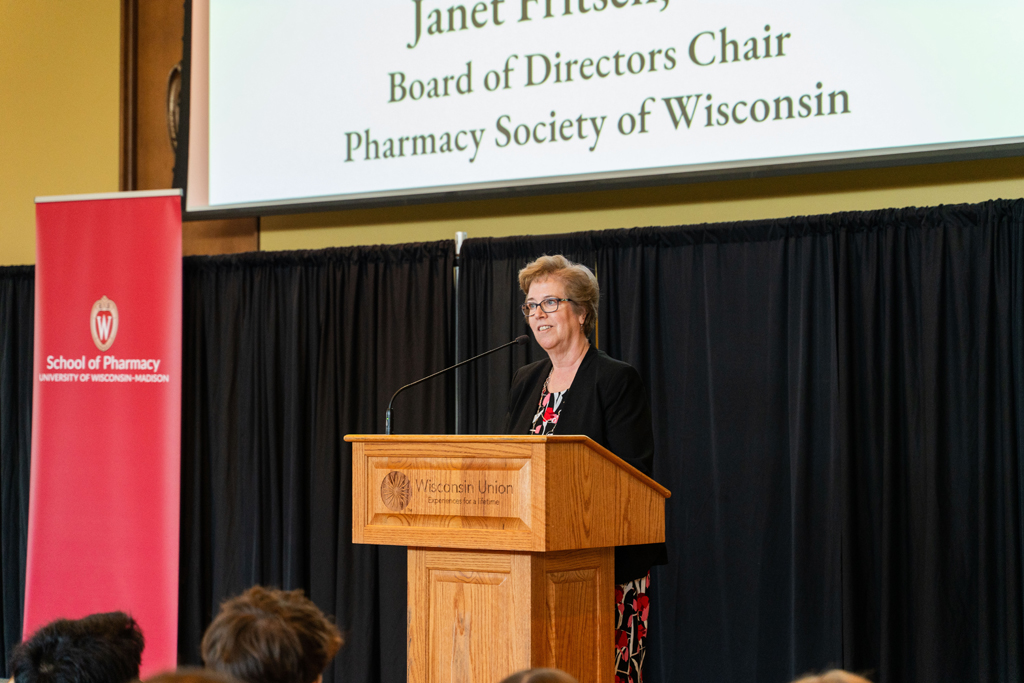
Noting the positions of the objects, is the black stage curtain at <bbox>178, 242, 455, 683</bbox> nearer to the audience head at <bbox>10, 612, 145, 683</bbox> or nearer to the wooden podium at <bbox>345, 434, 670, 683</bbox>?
the wooden podium at <bbox>345, 434, 670, 683</bbox>

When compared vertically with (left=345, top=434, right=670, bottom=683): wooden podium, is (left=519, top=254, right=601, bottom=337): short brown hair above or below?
above

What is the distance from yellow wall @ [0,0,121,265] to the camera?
18.8ft

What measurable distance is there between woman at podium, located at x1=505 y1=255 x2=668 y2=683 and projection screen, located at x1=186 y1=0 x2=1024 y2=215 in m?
1.34

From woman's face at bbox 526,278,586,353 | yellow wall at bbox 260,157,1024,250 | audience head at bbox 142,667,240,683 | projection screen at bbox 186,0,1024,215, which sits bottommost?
audience head at bbox 142,667,240,683

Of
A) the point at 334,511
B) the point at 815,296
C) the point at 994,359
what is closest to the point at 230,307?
the point at 334,511

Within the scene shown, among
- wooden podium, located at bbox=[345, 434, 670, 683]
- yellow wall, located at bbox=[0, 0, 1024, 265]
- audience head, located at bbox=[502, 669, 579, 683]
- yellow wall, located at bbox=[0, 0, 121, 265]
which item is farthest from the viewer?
yellow wall, located at bbox=[0, 0, 121, 265]

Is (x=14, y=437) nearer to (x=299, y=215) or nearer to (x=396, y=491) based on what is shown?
(x=299, y=215)

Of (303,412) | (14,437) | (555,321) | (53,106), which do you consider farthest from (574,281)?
(53,106)

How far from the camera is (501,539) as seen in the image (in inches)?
96.7

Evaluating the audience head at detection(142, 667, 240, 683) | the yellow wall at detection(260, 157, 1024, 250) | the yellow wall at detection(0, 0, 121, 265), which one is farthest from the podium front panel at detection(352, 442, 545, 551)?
the yellow wall at detection(0, 0, 121, 265)

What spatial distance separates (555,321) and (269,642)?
1780 millimetres

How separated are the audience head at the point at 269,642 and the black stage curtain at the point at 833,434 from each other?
9.31 feet

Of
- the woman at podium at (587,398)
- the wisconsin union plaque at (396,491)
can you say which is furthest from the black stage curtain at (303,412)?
the wisconsin union plaque at (396,491)

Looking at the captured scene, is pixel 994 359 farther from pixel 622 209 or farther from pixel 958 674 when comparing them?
pixel 622 209
